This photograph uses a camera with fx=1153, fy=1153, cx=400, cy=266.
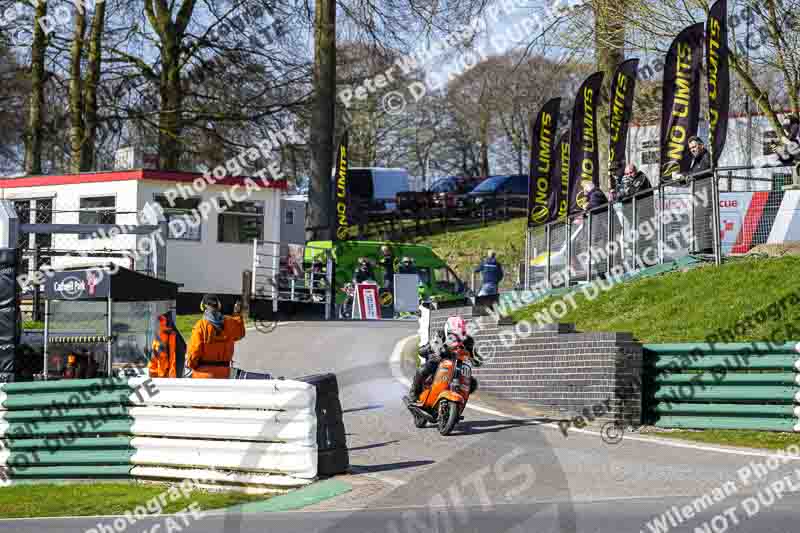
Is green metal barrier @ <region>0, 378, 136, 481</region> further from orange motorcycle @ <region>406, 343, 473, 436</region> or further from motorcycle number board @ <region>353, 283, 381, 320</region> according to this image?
motorcycle number board @ <region>353, 283, 381, 320</region>

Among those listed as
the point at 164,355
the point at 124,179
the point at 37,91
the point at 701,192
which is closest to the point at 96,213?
the point at 124,179

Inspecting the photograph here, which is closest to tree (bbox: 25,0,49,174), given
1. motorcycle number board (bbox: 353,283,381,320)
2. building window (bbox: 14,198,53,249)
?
building window (bbox: 14,198,53,249)

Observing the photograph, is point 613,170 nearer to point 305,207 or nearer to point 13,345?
point 13,345

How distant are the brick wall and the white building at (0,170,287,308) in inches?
503

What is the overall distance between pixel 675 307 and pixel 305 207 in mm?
20568

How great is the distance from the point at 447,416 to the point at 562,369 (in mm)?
1853

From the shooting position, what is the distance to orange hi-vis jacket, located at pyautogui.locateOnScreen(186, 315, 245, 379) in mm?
11938

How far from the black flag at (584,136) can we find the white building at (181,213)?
9108 mm

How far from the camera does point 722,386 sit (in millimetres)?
12266

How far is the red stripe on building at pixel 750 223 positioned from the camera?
1709 centimetres

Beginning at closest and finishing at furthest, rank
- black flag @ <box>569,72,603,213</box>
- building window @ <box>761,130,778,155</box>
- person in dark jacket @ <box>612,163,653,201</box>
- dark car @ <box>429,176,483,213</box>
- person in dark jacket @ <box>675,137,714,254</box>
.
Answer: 1. person in dark jacket @ <box>675,137,714,254</box>
2. person in dark jacket @ <box>612,163,653,201</box>
3. black flag @ <box>569,72,603,213</box>
4. building window @ <box>761,130,778,155</box>
5. dark car @ <box>429,176,483,213</box>

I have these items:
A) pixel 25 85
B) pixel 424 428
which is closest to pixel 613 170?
pixel 424 428

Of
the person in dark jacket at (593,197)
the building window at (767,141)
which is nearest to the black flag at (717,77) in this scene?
the person in dark jacket at (593,197)

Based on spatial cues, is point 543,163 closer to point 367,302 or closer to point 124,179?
point 367,302
